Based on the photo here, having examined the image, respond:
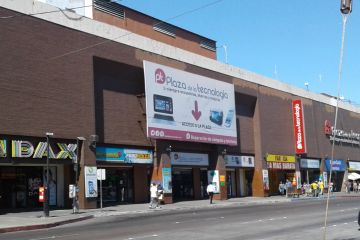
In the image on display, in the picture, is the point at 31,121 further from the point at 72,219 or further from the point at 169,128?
the point at 169,128

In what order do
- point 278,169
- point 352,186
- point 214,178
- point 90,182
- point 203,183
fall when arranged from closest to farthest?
point 90,182 < point 214,178 < point 203,183 < point 278,169 < point 352,186

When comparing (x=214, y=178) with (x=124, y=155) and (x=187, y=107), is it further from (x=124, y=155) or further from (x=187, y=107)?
(x=124, y=155)

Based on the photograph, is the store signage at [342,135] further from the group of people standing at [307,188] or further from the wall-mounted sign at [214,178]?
the wall-mounted sign at [214,178]

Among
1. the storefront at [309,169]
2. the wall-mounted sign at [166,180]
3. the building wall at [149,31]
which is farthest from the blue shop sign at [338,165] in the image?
the wall-mounted sign at [166,180]

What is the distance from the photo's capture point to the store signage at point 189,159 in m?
42.0

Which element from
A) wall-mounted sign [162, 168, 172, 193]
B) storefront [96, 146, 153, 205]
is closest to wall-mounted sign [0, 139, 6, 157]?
storefront [96, 146, 153, 205]

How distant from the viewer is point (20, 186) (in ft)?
105

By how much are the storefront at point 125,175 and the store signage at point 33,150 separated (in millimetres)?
4098

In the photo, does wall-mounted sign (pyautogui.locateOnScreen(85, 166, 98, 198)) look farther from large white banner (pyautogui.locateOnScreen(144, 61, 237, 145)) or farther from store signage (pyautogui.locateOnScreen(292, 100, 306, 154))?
store signage (pyautogui.locateOnScreen(292, 100, 306, 154))

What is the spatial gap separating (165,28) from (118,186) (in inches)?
588

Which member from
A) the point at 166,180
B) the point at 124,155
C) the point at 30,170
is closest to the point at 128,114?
the point at 124,155

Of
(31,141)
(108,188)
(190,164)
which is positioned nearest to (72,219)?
(31,141)

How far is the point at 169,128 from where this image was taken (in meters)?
39.9

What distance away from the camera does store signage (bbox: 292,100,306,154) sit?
192ft
